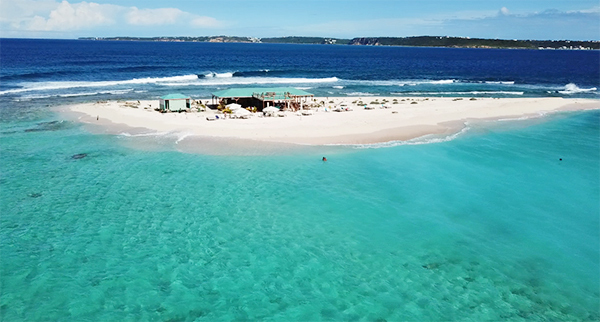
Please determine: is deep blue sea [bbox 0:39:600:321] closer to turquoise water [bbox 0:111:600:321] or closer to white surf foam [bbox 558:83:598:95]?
turquoise water [bbox 0:111:600:321]

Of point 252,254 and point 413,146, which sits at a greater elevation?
point 413,146

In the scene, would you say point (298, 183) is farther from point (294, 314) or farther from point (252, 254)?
point (294, 314)

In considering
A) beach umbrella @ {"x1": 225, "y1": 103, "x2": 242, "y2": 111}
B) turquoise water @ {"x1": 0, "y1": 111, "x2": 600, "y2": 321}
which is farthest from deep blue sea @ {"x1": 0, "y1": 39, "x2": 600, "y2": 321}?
beach umbrella @ {"x1": 225, "y1": 103, "x2": 242, "y2": 111}

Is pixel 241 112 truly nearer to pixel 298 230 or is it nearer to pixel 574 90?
pixel 298 230

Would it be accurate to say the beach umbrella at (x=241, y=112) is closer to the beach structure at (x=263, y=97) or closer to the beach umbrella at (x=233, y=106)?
the beach umbrella at (x=233, y=106)

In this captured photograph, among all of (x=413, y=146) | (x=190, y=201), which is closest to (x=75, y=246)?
(x=190, y=201)

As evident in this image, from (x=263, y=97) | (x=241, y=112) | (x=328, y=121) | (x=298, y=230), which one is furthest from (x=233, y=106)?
(x=298, y=230)

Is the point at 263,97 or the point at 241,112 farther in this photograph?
the point at 263,97
